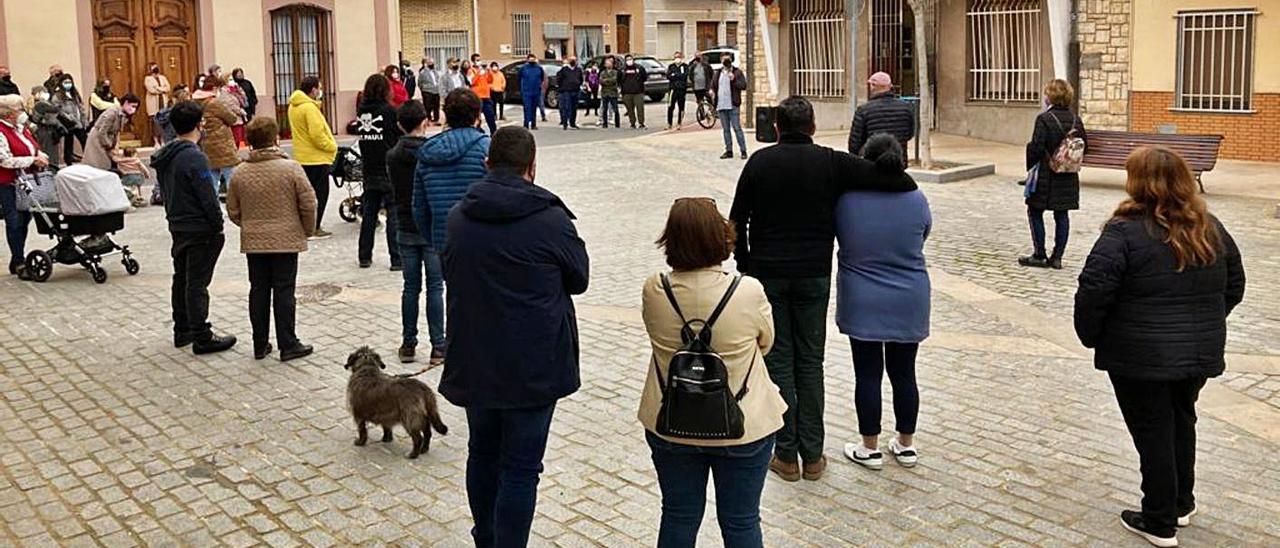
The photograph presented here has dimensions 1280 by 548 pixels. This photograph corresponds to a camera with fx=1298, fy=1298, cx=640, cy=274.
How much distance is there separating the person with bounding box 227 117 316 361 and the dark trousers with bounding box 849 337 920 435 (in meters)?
3.73

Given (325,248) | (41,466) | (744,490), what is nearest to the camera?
(744,490)

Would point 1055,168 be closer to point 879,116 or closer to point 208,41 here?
point 879,116

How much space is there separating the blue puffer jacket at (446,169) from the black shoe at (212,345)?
1.98 metres

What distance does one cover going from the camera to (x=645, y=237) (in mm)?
12883

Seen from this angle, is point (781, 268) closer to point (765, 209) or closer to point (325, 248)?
point (765, 209)

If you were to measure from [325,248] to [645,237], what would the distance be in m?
3.12

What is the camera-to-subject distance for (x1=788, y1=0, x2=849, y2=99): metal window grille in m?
24.5

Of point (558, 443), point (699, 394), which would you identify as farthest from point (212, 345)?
point (699, 394)

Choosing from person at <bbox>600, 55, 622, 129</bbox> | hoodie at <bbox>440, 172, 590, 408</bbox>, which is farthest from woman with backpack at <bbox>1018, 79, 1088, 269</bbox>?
person at <bbox>600, 55, 622, 129</bbox>

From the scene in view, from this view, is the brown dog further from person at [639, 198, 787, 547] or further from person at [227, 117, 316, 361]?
person at [639, 198, 787, 547]

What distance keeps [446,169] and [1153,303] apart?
393 centimetres

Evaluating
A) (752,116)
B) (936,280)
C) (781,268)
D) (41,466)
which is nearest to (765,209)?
(781,268)

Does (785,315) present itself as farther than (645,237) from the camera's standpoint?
No

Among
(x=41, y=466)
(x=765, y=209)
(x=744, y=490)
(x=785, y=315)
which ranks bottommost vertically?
(x=41, y=466)
